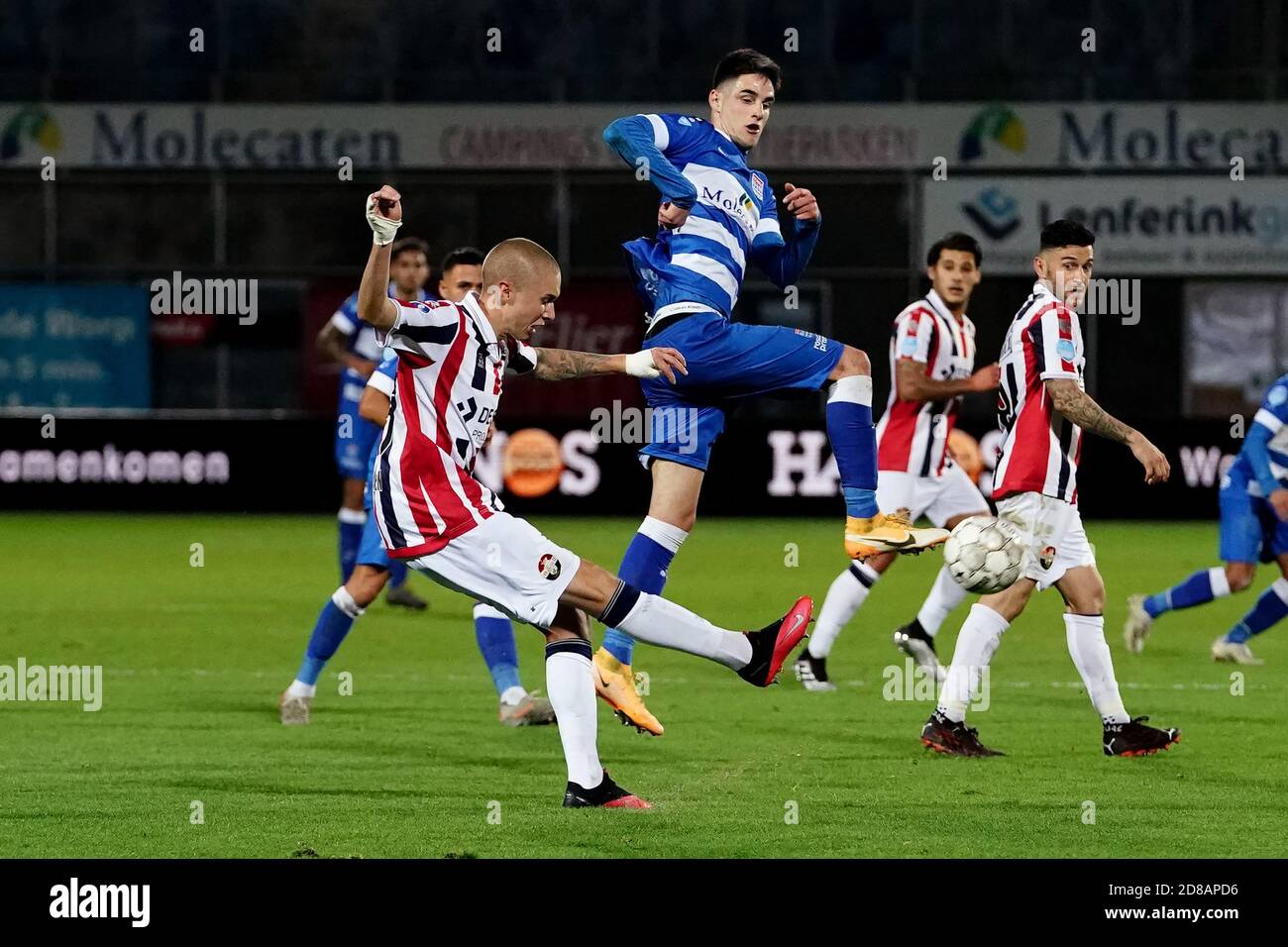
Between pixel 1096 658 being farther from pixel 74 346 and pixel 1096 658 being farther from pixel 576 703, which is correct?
pixel 74 346

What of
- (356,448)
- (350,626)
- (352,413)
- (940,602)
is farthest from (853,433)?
(352,413)

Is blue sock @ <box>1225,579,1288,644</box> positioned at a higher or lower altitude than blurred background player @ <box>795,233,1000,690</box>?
lower

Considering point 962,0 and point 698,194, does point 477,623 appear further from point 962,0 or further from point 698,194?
point 962,0

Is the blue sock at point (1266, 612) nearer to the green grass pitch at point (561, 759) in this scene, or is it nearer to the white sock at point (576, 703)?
the green grass pitch at point (561, 759)

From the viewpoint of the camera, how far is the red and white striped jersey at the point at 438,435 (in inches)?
250

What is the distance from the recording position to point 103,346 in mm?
25344

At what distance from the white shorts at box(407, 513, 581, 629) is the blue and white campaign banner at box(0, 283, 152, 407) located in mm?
19773

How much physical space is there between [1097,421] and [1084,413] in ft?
0.18

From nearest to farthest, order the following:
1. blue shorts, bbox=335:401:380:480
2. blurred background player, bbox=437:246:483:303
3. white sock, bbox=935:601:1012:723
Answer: white sock, bbox=935:601:1012:723 → blurred background player, bbox=437:246:483:303 → blue shorts, bbox=335:401:380:480

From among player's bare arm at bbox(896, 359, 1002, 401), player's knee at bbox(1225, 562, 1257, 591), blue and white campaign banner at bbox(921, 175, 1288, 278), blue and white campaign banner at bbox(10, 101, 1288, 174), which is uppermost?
blue and white campaign banner at bbox(10, 101, 1288, 174)

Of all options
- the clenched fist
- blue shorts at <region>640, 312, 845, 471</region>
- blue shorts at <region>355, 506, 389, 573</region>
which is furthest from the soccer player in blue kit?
the clenched fist

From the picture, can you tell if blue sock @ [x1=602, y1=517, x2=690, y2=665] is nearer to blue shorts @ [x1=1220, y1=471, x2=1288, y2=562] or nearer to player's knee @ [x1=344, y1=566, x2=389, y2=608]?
player's knee @ [x1=344, y1=566, x2=389, y2=608]

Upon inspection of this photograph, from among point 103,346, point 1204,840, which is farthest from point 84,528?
point 1204,840

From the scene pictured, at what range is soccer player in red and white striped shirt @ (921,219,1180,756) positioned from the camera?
7.68 metres
